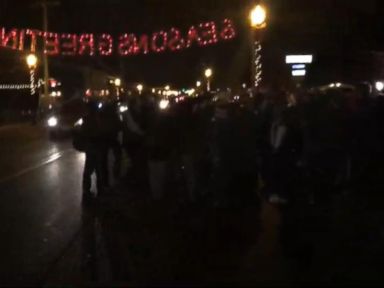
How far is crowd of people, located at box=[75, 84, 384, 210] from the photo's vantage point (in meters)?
11.4

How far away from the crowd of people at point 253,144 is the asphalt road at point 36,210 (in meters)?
1.02

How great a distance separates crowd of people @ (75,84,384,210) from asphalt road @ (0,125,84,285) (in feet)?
3.34

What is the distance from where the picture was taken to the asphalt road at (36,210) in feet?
28.3

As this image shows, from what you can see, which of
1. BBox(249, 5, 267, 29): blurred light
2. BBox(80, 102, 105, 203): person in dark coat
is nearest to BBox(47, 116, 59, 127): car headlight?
BBox(249, 5, 267, 29): blurred light

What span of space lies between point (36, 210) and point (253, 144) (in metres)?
3.49

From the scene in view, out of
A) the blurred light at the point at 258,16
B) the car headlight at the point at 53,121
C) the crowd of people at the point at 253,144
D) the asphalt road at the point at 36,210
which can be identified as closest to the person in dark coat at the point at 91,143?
the crowd of people at the point at 253,144

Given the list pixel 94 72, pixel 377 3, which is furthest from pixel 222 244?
pixel 94 72

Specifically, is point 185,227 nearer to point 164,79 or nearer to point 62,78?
point 62,78

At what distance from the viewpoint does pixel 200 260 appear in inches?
313

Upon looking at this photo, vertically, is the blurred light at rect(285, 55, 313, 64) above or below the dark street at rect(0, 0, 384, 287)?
above

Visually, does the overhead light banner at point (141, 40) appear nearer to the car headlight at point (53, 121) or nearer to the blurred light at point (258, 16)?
the car headlight at point (53, 121)

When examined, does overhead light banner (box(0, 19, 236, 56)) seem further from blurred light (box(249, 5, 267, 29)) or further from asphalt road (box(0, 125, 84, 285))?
blurred light (box(249, 5, 267, 29))

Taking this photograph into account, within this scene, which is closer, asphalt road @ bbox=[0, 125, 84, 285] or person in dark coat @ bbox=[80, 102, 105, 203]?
asphalt road @ bbox=[0, 125, 84, 285]

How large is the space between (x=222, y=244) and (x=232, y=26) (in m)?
Answer: 17.6
